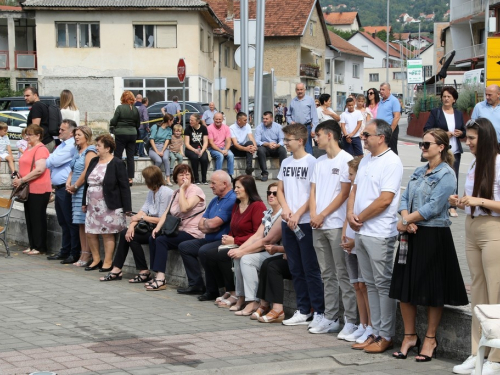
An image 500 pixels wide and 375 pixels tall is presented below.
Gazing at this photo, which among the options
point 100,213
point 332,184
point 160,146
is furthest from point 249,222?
point 160,146

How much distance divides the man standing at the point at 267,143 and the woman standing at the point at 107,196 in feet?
27.1

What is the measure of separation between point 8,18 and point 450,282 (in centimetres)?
5124

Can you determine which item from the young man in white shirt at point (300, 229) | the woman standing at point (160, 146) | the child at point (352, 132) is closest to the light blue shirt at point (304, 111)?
the child at point (352, 132)

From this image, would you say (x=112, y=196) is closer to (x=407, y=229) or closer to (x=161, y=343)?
(x=161, y=343)

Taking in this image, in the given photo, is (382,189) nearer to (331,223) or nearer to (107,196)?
(331,223)

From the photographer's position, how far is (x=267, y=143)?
19.7 metres

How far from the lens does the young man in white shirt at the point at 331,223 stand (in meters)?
8.07

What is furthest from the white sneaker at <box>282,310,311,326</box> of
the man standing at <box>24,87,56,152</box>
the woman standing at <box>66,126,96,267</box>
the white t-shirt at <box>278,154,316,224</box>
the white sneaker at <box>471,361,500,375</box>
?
the man standing at <box>24,87,56,152</box>

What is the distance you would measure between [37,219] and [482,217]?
8403 millimetres

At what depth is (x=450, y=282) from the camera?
7.04 metres

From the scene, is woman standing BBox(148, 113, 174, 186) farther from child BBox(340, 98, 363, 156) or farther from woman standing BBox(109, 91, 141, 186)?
child BBox(340, 98, 363, 156)

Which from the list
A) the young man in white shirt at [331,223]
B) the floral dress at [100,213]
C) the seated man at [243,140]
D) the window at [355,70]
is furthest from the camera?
the window at [355,70]

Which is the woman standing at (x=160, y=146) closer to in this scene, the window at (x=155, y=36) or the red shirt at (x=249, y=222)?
the red shirt at (x=249, y=222)

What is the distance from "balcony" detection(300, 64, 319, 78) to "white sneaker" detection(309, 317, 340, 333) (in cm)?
6424
